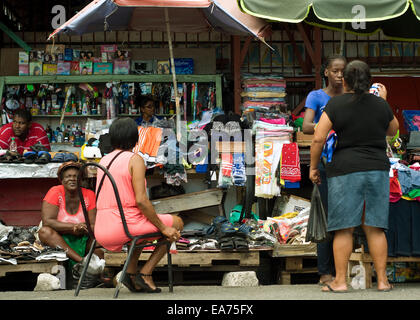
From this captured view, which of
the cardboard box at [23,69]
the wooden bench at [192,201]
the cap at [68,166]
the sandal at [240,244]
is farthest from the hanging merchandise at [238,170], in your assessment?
the cardboard box at [23,69]

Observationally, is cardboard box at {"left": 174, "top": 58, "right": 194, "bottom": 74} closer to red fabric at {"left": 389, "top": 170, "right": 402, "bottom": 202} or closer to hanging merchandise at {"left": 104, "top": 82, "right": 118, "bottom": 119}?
hanging merchandise at {"left": 104, "top": 82, "right": 118, "bottom": 119}

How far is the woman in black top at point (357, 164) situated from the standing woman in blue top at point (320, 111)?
53cm

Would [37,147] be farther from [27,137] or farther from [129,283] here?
[129,283]

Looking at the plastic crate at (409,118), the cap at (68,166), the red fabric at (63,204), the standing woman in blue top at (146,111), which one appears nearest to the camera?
the red fabric at (63,204)

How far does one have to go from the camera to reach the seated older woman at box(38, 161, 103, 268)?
7812 mm

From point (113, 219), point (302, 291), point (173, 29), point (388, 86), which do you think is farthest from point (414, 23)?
point (113, 219)

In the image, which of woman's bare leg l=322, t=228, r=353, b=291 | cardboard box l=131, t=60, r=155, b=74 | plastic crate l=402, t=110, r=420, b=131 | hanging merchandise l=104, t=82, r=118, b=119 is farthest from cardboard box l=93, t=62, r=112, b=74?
woman's bare leg l=322, t=228, r=353, b=291

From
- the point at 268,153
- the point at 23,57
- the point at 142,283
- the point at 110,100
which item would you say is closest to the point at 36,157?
the point at 110,100

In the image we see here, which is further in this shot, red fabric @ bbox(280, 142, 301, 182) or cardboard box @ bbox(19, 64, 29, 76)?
cardboard box @ bbox(19, 64, 29, 76)

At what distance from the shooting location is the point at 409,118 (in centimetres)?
984

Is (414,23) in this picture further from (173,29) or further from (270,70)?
(173,29)

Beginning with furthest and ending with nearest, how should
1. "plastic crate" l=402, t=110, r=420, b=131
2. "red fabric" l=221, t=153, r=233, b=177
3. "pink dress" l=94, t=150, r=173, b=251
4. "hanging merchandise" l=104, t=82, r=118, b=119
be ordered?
"hanging merchandise" l=104, t=82, r=118, b=119
"plastic crate" l=402, t=110, r=420, b=131
"red fabric" l=221, t=153, r=233, b=177
"pink dress" l=94, t=150, r=173, b=251

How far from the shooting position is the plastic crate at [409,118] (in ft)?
31.9

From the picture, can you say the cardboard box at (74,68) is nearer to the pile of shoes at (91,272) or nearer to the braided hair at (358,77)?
the pile of shoes at (91,272)
